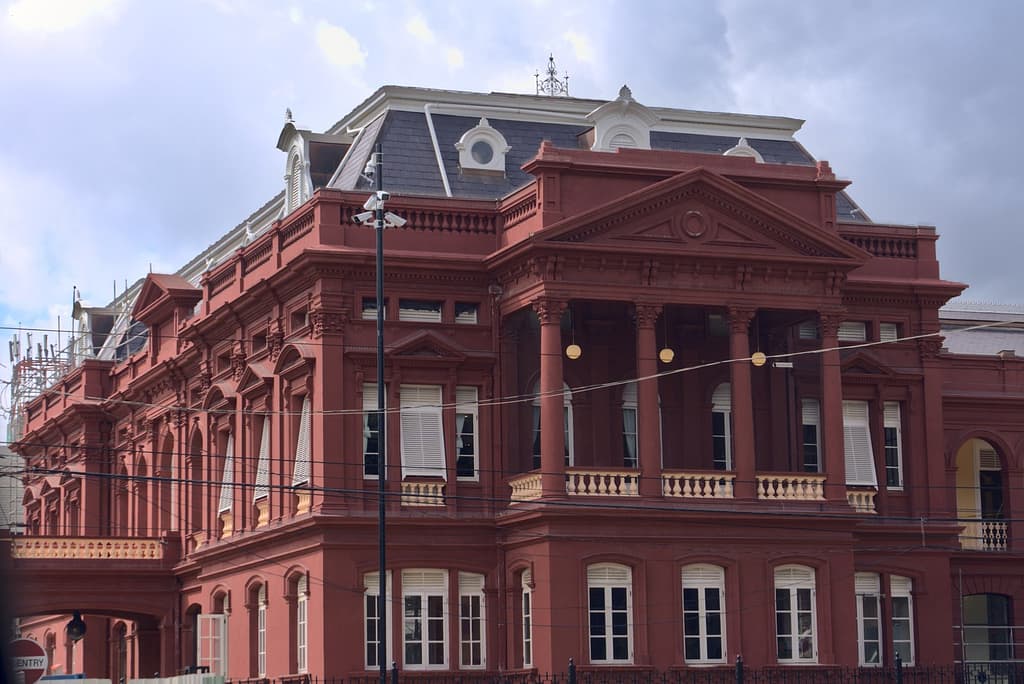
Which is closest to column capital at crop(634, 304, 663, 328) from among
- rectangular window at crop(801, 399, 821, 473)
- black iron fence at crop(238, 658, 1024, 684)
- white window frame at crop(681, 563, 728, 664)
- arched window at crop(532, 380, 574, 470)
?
arched window at crop(532, 380, 574, 470)

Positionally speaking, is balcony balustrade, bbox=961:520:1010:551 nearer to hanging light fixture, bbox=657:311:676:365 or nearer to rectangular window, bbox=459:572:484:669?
hanging light fixture, bbox=657:311:676:365

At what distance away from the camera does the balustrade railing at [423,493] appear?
123 ft

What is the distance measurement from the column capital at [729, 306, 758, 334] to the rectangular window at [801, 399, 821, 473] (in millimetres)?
4278

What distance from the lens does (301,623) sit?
38.4 meters

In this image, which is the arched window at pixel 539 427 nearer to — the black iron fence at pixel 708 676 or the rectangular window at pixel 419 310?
the rectangular window at pixel 419 310

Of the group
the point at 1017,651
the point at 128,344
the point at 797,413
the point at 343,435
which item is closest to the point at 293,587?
the point at 343,435

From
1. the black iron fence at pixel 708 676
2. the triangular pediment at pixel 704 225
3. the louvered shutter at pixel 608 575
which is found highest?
the triangular pediment at pixel 704 225

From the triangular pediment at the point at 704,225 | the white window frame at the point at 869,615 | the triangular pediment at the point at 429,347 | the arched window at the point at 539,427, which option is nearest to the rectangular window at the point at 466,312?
the triangular pediment at the point at 429,347

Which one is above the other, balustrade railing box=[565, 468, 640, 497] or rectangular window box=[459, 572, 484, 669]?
balustrade railing box=[565, 468, 640, 497]

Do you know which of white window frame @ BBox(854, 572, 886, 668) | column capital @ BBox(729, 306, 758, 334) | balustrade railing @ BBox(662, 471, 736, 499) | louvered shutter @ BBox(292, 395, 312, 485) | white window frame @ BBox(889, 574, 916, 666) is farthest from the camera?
white window frame @ BBox(889, 574, 916, 666)

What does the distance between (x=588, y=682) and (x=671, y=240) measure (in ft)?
33.9

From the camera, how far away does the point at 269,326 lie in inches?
1626

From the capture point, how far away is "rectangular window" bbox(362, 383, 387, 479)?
37.4 meters

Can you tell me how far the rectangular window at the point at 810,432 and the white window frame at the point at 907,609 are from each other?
350 cm
